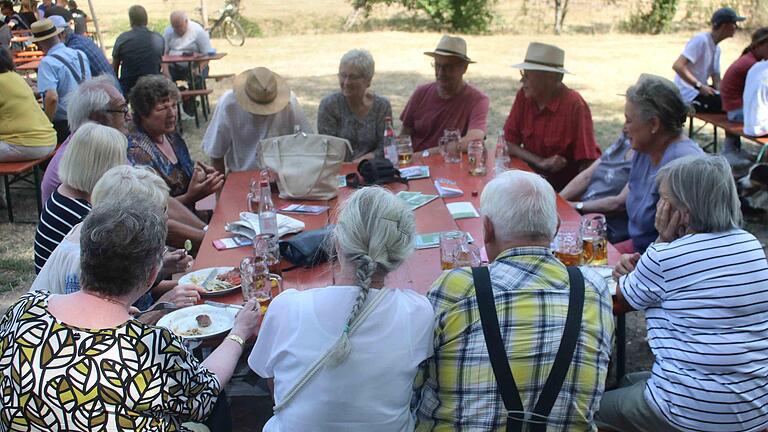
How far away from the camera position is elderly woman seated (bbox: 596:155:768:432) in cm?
236

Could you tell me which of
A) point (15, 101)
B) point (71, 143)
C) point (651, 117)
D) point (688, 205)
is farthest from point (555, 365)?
point (15, 101)

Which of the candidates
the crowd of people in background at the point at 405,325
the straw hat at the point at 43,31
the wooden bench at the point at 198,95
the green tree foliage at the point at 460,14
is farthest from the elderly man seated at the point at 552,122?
the green tree foliage at the point at 460,14

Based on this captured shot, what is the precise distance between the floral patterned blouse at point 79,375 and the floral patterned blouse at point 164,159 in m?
2.34

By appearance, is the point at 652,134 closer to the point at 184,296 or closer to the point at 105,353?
the point at 184,296

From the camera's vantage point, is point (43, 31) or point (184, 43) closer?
point (43, 31)

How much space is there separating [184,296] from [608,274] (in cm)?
172

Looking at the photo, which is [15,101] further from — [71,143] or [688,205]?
[688,205]

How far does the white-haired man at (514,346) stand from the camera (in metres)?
1.93

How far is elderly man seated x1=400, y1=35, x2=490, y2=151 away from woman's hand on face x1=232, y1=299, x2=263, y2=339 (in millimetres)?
2889

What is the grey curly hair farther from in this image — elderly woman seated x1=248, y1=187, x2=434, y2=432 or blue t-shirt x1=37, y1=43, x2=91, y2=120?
blue t-shirt x1=37, y1=43, x2=91, y2=120

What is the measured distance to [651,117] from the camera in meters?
3.74

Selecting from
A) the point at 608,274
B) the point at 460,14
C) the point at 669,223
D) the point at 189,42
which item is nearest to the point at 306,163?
the point at 608,274

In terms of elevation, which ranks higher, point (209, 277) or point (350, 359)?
point (350, 359)

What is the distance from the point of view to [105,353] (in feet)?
6.26
